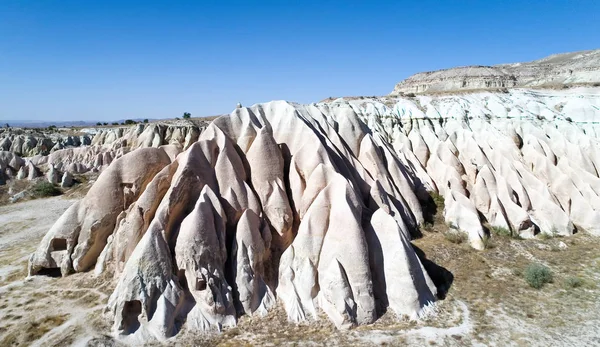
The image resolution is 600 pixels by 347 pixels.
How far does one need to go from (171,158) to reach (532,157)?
23.4 metres

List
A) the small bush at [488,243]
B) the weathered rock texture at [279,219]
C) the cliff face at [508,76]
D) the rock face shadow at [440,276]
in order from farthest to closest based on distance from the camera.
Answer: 1. the cliff face at [508,76]
2. the small bush at [488,243]
3. the rock face shadow at [440,276]
4. the weathered rock texture at [279,219]

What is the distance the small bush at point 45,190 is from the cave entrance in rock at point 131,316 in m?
23.8

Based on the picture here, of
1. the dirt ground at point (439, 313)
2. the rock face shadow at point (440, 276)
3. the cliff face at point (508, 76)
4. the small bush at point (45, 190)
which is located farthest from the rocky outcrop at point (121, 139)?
the cliff face at point (508, 76)

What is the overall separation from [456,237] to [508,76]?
4632cm

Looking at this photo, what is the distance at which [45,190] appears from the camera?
25719mm

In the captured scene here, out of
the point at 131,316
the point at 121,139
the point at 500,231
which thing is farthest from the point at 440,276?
the point at 121,139

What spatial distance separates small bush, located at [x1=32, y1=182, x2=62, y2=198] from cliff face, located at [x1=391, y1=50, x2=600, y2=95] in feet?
140

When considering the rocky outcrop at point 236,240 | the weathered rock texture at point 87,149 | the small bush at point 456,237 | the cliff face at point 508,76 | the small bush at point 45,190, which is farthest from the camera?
the cliff face at point 508,76

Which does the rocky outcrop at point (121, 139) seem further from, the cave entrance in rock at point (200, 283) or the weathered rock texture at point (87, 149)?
the cave entrance in rock at point (200, 283)

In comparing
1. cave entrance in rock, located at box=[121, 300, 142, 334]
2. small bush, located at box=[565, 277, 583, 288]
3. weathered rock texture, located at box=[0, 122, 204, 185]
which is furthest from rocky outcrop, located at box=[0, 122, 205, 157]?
small bush, located at box=[565, 277, 583, 288]

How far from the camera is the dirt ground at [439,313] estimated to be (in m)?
8.53

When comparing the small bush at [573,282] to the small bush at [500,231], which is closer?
the small bush at [573,282]

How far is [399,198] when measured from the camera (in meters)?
16.2

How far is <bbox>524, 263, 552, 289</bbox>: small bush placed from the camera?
11312 mm
